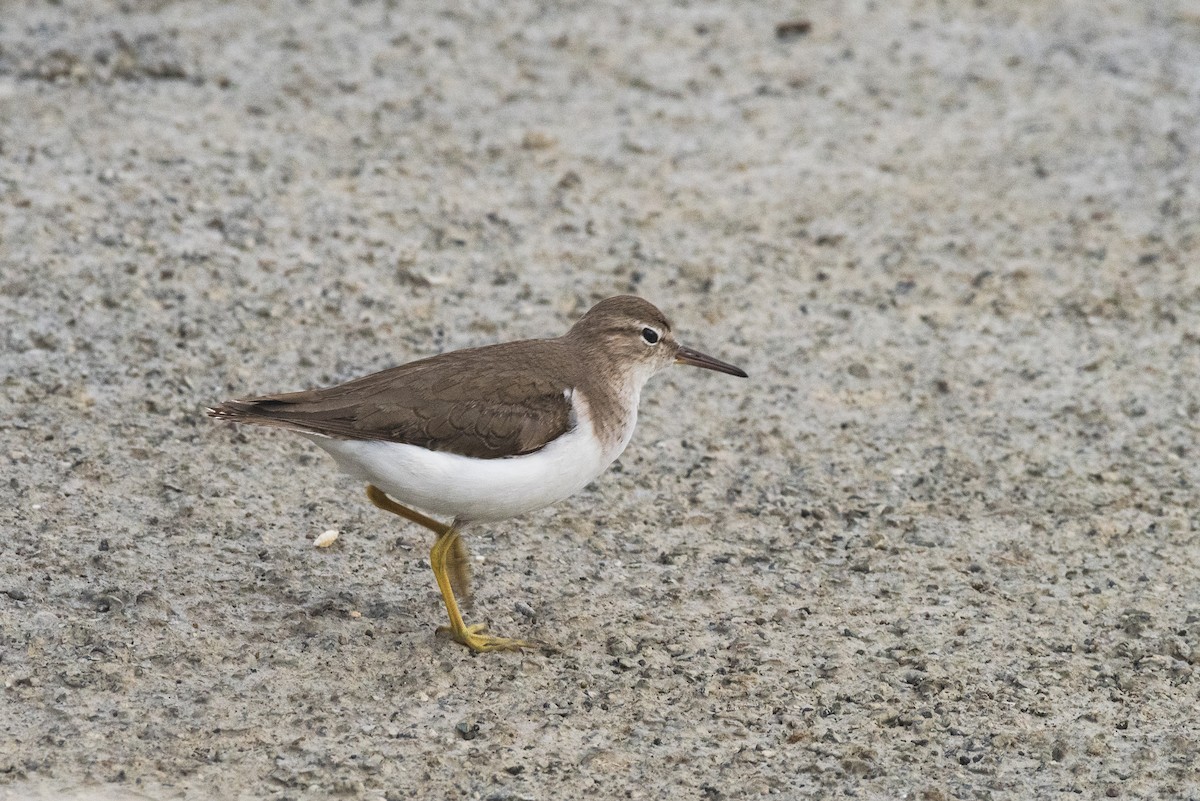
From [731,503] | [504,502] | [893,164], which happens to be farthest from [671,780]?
[893,164]

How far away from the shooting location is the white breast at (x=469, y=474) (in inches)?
214

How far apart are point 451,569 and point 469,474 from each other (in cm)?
71

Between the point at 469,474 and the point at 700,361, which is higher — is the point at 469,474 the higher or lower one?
the higher one

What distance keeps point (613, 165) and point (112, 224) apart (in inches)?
122

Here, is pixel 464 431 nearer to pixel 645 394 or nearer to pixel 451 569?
pixel 451 569

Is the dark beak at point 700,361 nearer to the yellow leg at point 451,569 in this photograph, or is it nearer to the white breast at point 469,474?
the white breast at point 469,474

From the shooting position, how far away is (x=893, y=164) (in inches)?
376

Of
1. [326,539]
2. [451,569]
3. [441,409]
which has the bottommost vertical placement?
[326,539]

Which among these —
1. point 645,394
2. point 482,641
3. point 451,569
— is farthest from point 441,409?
point 645,394

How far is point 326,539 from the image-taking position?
6.28 m

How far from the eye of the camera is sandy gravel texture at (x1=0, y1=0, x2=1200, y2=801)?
5227 millimetres

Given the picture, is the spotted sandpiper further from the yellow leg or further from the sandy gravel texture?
the sandy gravel texture

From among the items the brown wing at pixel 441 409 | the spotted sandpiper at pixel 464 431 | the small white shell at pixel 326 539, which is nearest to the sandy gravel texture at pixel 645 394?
the small white shell at pixel 326 539

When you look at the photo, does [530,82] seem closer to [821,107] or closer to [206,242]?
[821,107]
